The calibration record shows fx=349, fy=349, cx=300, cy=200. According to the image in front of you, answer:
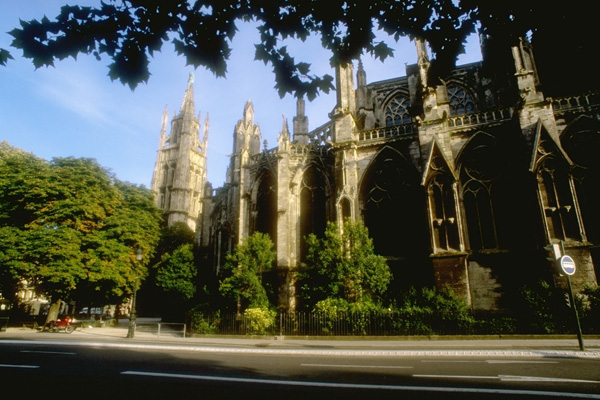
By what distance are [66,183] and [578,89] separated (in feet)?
102

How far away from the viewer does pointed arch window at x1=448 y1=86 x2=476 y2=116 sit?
2455 centimetres

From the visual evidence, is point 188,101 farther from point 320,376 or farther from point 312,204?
point 320,376

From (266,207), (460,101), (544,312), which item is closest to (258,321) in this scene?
(266,207)

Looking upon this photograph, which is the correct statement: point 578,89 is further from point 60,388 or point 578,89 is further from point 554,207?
point 60,388

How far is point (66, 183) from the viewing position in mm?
22234

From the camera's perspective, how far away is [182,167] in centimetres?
4819

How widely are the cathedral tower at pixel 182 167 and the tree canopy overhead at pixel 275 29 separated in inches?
1677

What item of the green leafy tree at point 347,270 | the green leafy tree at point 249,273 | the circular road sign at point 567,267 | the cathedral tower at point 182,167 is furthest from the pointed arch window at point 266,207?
the cathedral tower at point 182,167

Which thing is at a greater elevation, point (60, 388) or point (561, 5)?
point (561, 5)

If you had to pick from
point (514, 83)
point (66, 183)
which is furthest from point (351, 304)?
point (66, 183)

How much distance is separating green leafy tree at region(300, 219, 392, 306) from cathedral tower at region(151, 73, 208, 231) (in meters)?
31.5

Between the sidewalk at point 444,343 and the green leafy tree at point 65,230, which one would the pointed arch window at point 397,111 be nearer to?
the sidewalk at point 444,343

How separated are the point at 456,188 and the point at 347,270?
21.7 ft

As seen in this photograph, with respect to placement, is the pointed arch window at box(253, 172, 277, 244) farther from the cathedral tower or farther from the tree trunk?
the cathedral tower
